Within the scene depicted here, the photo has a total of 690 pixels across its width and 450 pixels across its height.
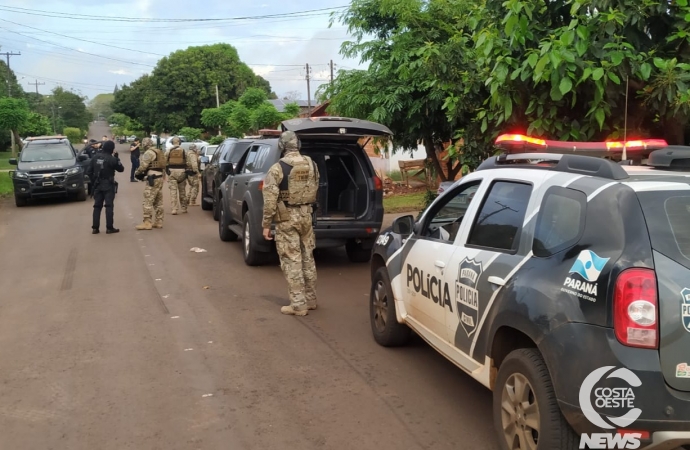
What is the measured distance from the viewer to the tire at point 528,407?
3244 mm

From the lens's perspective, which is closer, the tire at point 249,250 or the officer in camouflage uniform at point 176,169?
the tire at point 249,250

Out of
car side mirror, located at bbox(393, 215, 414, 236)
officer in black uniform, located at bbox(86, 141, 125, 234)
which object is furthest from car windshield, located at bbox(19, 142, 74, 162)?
car side mirror, located at bbox(393, 215, 414, 236)

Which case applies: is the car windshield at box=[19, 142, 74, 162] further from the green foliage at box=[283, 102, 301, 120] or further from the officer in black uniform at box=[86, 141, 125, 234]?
the green foliage at box=[283, 102, 301, 120]

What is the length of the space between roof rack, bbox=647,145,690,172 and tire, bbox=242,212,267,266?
21.3ft

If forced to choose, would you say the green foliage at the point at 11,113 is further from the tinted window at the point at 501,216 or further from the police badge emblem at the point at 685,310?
the police badge emblem at the point at 685,310

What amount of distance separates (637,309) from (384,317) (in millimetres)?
3267

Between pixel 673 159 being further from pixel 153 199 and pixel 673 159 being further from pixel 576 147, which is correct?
pixel 153 199

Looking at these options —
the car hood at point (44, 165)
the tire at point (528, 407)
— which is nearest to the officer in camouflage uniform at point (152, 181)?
the car hood at point (44, 165)

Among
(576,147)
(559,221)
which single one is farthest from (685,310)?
(576,147)

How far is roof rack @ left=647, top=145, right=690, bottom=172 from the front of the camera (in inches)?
147

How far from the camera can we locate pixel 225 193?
37.7ft

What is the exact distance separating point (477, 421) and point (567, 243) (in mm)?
1696

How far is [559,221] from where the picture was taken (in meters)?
3.55

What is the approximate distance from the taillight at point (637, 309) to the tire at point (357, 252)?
7.30m
